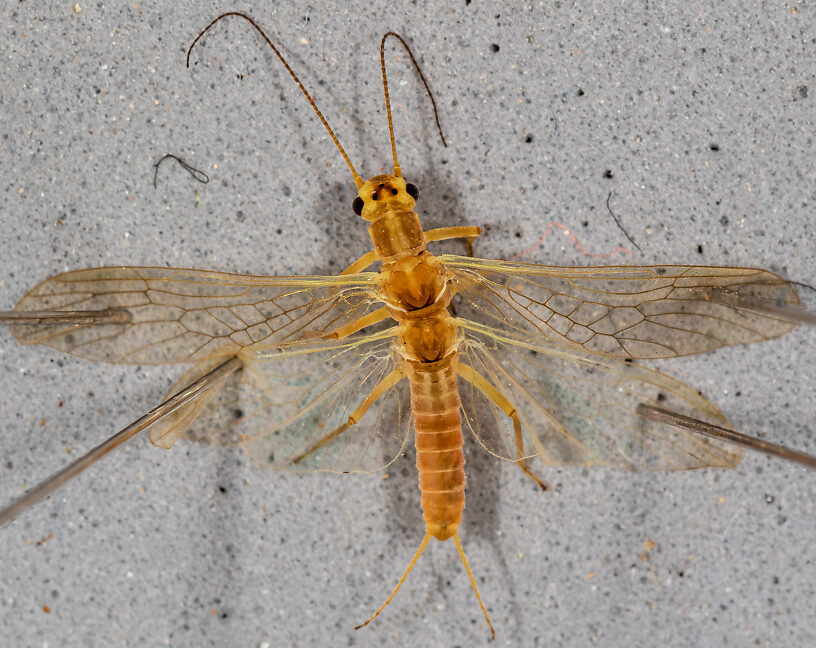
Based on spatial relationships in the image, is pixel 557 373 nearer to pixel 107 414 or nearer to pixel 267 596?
pixel 267 596

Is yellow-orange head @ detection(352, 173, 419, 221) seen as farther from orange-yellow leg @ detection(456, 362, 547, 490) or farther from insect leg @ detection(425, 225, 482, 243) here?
orange-yellow leg @ detection(456, 362, 547, 490)

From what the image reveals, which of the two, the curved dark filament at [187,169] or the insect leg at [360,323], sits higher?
the curved dark filament at [187,169]

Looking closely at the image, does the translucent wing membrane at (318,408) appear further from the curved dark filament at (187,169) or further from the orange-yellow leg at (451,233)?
the curved dark filament at (187,169)

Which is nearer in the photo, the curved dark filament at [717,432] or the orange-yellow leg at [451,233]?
the curved dark filament at [717,432]

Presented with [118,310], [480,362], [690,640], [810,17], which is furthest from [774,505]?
[118,310]

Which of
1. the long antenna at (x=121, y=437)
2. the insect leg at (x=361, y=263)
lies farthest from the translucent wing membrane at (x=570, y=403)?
the long antenna at (x=121, y=437)

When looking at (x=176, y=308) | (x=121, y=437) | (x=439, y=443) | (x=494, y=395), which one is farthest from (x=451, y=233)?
(x=121, y=437)

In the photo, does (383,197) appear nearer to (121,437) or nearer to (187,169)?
(187,169)
